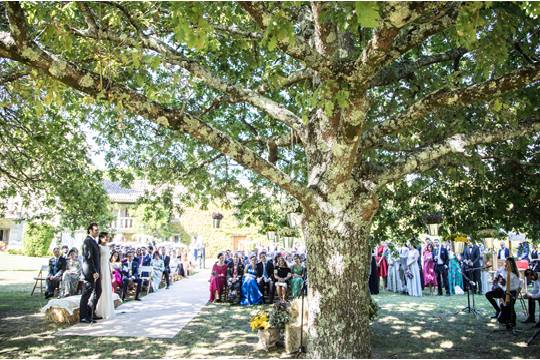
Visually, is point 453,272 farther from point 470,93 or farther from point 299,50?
point 299,50

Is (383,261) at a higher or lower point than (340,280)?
lower

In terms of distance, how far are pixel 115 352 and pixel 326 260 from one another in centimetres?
474

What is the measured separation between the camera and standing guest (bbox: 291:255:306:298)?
14.9 meters

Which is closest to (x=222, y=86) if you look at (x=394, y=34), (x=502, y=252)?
(x=394, y=34)

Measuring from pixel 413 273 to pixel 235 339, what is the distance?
32.4 feet

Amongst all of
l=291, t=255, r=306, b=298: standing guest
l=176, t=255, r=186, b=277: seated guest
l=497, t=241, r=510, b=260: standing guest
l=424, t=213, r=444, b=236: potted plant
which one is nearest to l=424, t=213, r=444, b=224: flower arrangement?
l=424, t=213, r=444, b=236: potted plant

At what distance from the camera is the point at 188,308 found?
1326cm

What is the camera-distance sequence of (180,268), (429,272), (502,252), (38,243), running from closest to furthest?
(429,272)
(502,252)
(180,268)
(38,243)

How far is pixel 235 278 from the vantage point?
15922mm

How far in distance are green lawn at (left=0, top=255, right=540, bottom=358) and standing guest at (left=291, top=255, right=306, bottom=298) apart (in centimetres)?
243

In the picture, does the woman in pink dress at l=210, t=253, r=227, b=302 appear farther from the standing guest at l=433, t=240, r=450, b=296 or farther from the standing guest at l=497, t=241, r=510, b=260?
the standing guest at l=497, t=241, r=510, b=260

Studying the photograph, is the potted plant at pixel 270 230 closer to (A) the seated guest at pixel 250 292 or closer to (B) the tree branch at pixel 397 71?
(A) the seated guest at pixel 250 292

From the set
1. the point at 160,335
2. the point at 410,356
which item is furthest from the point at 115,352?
the point at 410,356

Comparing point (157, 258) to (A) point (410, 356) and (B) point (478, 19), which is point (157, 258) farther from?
(B) point (478, 19)
